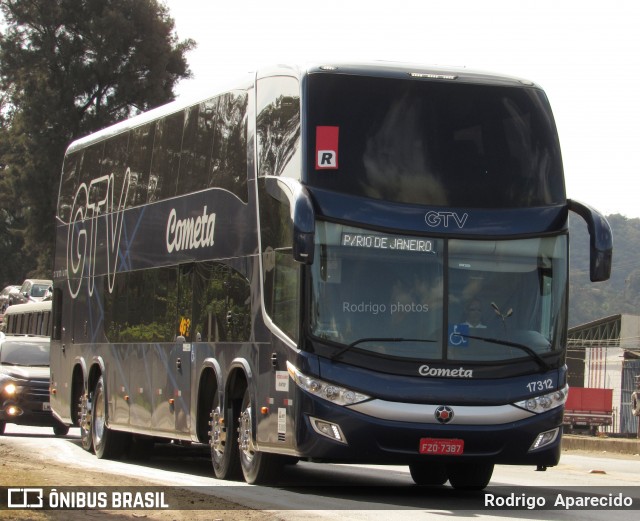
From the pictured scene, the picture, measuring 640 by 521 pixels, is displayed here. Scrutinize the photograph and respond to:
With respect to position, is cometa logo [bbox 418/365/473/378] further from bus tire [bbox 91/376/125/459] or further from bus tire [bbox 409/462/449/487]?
bus tire [bbox 91/376/125/459]

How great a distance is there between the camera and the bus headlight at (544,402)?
13.6 metres

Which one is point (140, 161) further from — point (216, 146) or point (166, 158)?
point (216, 146)

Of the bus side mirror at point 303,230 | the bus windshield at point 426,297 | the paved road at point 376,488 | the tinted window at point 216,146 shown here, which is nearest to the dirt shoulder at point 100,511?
the paved road at point 376,488

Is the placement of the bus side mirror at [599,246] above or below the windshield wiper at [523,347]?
above

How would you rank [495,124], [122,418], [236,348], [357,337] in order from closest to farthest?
[357,337]
[495,124]
[236,348]
[122,418]

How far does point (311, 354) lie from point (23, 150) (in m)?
49.5

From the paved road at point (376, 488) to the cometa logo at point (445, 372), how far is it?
48.2 inches

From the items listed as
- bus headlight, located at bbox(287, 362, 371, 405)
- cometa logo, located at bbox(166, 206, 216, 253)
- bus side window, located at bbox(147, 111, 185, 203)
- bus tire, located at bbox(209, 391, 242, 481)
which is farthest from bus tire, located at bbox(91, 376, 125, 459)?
bus headlight, located at bbox(287, 362, 371, 405)

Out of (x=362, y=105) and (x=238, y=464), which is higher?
(x=362, y=105)

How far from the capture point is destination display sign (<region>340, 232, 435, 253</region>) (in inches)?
532

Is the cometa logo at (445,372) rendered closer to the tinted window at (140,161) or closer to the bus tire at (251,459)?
the bus tire at (251,459)

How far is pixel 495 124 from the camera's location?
1421 centimetres

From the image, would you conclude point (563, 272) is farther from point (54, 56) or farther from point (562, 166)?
point (54, 56)

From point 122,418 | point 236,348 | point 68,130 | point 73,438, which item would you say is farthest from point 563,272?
point 68,130
